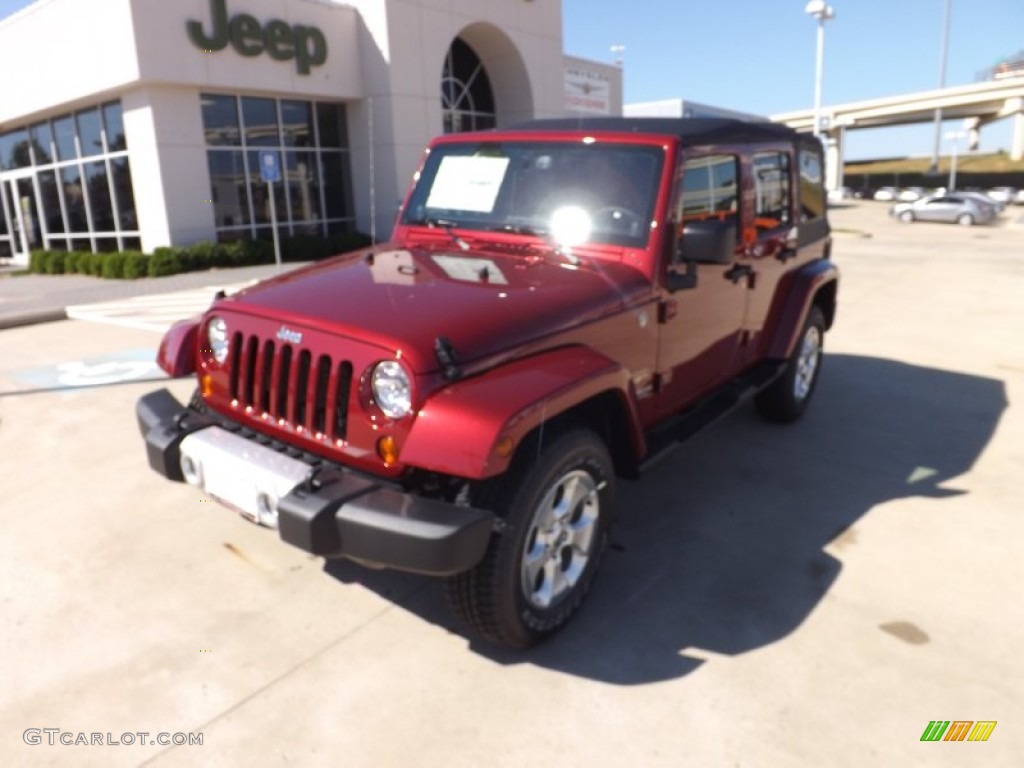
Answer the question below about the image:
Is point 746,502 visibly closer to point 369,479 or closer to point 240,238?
point 369,479

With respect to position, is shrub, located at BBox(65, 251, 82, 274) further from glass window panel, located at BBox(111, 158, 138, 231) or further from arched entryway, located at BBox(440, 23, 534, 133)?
arched entryway, located at BBox(440, 23, 534, 133)

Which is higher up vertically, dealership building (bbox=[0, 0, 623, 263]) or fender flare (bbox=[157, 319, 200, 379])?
dealership building (bbox=[0, 0, 623, 263])

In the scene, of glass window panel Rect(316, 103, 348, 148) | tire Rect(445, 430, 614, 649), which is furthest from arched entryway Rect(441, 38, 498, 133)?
tire Rect(445, 430, 614, 649)

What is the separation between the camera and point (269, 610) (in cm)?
317

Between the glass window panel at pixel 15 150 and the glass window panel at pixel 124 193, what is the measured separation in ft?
14.2

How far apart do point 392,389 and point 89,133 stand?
59.9 ft

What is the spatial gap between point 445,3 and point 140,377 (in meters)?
16.3

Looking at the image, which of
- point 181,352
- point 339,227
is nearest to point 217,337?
point 181,352

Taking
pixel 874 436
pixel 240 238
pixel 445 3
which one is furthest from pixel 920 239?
pixel 874 436

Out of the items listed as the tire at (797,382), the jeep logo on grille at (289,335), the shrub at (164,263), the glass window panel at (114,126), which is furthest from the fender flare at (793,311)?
the glass window panel at (114,126)

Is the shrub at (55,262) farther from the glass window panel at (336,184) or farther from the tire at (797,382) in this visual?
the tire at (797,382)

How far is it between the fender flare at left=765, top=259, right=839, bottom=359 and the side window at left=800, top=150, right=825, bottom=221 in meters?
0.42

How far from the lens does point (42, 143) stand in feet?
62.3

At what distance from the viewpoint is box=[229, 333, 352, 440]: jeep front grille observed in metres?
2.70
